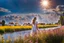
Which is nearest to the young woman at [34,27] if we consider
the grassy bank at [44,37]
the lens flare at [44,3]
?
the grassy bank at [44,37]

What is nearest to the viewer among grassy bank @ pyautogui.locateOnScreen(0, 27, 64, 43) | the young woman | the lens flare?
grassy bank @ pyautogui.locateOnScreen(0, 27, 64, 43)

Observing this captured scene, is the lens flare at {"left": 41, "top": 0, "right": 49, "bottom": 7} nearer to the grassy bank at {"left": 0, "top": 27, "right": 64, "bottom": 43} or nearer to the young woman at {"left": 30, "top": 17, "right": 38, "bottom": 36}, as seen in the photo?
the young woman at {"left": 30, "top": 17, "right": 38, "bottom": 36}

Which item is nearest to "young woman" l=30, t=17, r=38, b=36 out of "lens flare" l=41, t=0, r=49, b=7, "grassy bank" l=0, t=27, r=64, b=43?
"grassy bank" l=0, t=27, r=64, b=43

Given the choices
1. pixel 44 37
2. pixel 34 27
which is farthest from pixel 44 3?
pixel 44 37

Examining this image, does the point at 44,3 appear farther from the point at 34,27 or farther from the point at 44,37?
the point at 44,37

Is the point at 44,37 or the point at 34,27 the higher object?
the point at 34,27

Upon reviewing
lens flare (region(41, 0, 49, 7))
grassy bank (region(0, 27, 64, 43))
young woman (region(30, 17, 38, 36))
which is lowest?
grassy bank (region(0, 27, 64, 43))

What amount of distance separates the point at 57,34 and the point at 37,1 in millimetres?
691

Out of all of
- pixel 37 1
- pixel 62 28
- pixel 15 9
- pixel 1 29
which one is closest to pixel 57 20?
pixel 62 28

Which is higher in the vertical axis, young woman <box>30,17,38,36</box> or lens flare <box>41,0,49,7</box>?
lens flare <box>41,0,49,7</box>

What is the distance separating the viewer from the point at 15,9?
388 cm

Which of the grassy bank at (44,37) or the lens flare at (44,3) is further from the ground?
the lens flare at (44,3)

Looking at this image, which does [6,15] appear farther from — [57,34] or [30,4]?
[57,34]

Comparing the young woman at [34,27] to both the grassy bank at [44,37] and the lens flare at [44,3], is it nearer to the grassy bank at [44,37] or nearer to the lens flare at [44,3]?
the grassy bank at [44,37]
